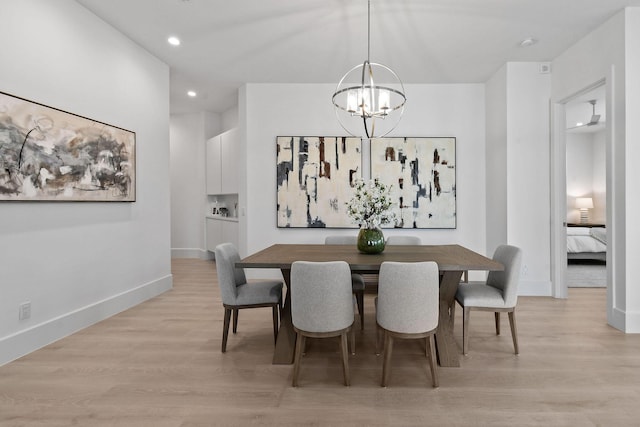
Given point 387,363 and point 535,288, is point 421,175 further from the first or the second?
point 387,363

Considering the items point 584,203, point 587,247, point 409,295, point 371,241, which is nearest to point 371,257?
point 371,241

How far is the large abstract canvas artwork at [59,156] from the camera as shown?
245 centimetres

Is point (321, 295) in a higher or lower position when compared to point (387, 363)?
higher

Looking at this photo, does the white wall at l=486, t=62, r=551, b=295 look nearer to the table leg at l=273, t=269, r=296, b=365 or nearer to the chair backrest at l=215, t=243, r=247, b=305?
the table leg at l=273, t=269, r=296, b=365

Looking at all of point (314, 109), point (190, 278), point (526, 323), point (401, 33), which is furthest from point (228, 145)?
point (526, 323)

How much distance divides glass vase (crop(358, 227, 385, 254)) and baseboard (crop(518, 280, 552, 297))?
2603mm

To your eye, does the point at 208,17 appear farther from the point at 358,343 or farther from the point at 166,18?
the point at 358,343

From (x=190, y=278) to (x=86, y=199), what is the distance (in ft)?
7.83

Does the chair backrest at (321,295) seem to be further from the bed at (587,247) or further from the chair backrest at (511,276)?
the bed at (587,247)

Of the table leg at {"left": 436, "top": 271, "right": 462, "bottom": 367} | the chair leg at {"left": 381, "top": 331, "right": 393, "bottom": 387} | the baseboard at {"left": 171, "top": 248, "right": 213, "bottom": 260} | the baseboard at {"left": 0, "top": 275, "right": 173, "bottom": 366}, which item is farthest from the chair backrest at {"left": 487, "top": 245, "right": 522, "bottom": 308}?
the baseboard at {"left": 171, "top": 248, "right": 213, "bottom": 260}

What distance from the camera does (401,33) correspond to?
355 cm

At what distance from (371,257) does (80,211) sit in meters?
2.62

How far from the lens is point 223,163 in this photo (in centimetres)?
638

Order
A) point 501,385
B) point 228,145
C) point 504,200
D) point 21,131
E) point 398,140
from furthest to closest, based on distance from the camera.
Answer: point 228,145, point 398,140, point 504,200, point 21,131, point 501,385
